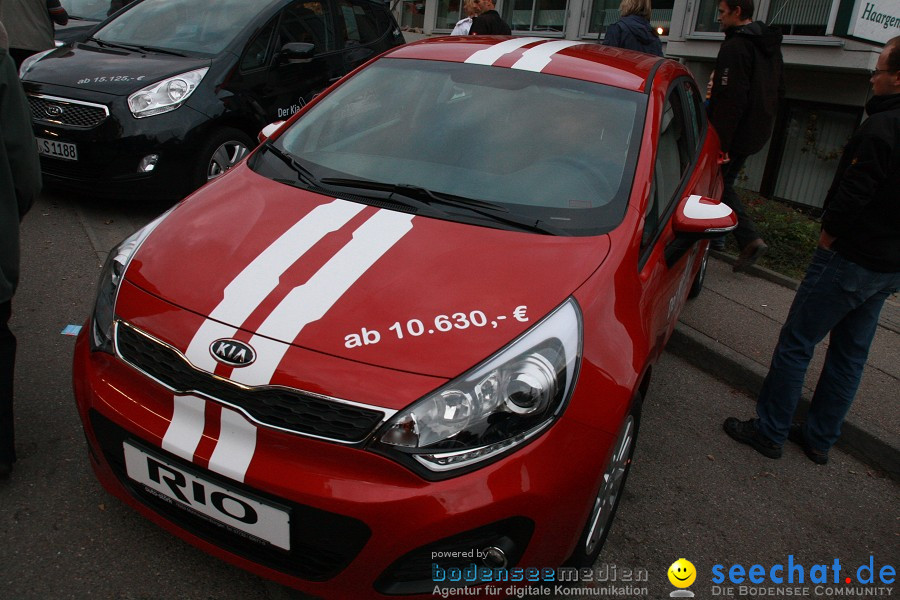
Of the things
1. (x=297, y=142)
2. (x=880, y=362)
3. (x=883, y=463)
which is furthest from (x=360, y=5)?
(x=883, y=463)

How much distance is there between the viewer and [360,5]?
6.93 metres

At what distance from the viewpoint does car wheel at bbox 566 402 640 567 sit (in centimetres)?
221

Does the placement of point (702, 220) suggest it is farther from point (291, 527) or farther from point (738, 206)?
point (738, 206)

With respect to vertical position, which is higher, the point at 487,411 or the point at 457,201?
the point at 457,201

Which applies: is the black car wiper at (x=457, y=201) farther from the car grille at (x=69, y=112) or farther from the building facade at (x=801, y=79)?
the building facade at (x=801, y=79)

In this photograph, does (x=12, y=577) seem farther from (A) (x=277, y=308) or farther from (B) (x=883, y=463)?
(B) (x=883, y=463)

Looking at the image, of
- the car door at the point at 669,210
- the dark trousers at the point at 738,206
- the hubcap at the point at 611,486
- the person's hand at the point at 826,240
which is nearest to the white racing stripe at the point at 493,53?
the car door at the point at 669,210

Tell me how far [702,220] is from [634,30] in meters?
3.52

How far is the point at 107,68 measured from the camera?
5008 millimetres

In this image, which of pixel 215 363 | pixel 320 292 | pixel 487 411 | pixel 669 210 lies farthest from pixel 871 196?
pixel 215 363

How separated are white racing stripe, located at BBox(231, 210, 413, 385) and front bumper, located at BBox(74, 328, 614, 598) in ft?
0.62

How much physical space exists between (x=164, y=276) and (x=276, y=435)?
0.67 meters

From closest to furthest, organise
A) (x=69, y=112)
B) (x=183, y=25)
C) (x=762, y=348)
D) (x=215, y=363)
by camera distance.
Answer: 1. (x=215, y=363)
2. (x=762, y=348)
3. (x=69, y=112)
4. (x=183, y=25)

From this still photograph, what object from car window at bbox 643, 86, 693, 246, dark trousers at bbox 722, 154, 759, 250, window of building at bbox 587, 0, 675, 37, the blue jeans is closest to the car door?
car window at bbox 643, 86, 693, 246
